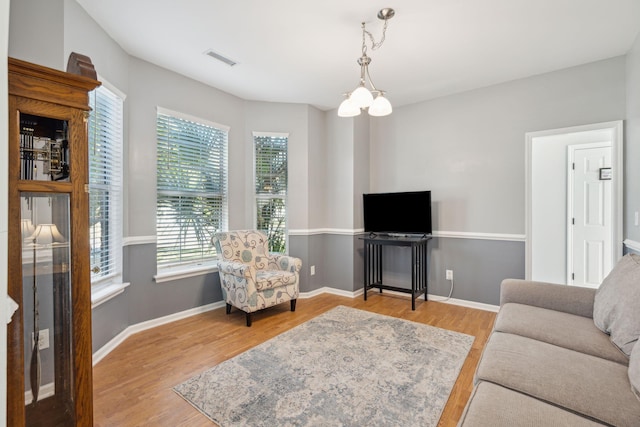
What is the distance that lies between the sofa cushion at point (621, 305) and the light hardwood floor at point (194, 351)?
0.85 meters

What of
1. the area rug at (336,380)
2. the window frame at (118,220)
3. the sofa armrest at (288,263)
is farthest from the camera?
the sofa armrest at (288,263)

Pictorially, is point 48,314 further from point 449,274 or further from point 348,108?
point 449,274

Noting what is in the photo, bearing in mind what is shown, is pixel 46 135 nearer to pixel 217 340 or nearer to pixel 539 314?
pixel 217 340

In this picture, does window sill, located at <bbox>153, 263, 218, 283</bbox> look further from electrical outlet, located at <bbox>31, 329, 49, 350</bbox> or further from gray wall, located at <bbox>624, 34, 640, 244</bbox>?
gray wall, located at <bbox>624, 34, 640, 244</bbox>

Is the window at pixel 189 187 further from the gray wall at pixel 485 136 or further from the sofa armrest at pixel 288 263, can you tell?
the gray wall at pixel 485 136

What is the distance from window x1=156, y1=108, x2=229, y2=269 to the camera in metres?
3.09

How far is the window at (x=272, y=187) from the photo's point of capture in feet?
12.9

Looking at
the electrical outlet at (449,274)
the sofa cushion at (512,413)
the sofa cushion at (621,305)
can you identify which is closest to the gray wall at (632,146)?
the sofa cushion at (621,305)

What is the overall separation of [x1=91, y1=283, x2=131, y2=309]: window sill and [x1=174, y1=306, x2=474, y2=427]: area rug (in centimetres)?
97

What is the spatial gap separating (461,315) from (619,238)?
62.2 inches

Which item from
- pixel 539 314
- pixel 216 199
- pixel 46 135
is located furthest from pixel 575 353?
pixel 216 199

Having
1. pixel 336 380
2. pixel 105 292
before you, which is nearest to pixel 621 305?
pixel 336 380

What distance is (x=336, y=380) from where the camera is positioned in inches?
79.3

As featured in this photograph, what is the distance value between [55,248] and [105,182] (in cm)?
155
